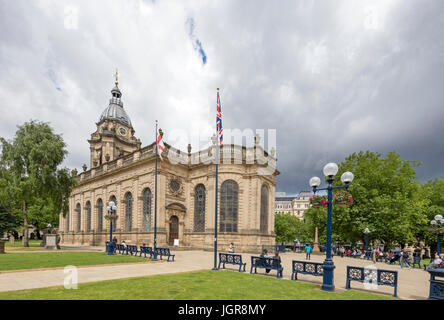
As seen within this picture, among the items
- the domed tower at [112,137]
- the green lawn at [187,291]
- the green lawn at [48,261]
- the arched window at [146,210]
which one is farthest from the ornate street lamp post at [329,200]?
the domed tower at [112,137]

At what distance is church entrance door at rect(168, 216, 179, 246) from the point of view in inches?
1154

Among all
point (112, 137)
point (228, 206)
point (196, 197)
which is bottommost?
point (228, 206)

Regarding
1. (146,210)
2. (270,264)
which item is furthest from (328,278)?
(146,210)

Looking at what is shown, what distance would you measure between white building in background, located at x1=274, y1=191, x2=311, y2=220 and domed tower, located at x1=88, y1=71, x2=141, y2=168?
66318 millimetres

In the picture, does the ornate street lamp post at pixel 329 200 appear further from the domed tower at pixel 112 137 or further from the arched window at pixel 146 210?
the domed tower at pixel 112 137

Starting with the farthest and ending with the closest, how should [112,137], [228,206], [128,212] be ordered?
[112,137]
[128,212]
[228,206]

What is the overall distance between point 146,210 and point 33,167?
1326cm

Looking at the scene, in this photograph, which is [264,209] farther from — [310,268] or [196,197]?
[310,268]

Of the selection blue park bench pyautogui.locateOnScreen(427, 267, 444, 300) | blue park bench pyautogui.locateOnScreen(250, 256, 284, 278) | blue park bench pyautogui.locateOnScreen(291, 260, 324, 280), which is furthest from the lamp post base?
blue park bench pyautogui.locateOnScreen(427, 267, 444, 300)

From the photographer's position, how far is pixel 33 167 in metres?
27.2

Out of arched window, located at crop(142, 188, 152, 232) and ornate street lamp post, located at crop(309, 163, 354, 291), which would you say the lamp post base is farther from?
arched window, located at crop(142, 188, 152, 232)
